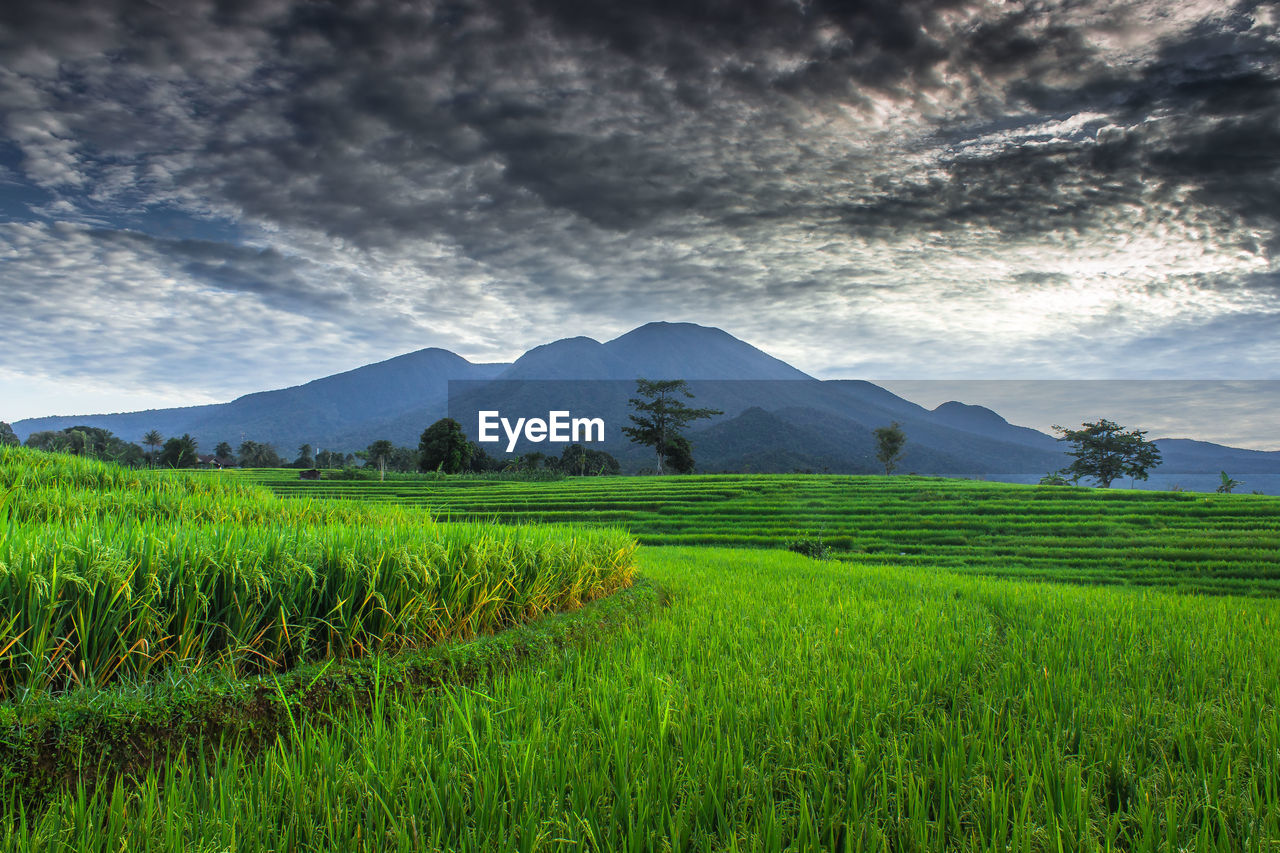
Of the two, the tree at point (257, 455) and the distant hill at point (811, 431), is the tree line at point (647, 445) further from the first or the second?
the distant hill at point (811, 431)

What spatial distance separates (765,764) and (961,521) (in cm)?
1949

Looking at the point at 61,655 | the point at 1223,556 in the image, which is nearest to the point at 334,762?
the point at 61,655

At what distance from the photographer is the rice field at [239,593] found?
2.57 m

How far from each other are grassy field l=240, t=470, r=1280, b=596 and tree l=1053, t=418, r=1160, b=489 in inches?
1238

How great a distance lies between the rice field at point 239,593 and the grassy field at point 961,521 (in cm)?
570

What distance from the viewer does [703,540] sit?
55.0 feet

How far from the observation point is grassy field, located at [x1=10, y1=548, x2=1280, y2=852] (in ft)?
5.95

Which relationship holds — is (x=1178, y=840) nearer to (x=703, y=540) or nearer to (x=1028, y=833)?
(x=1028, y=833)

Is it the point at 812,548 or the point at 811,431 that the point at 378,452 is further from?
the point at 811,431

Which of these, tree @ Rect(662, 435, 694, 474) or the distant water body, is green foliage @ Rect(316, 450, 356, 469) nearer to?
tree @ Rect(662, 435, 694, 474)

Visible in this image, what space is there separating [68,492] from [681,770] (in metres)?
7.98

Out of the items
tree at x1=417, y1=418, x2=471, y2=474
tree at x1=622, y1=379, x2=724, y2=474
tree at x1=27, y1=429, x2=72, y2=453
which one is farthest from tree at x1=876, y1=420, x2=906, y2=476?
tree at x1=27, y1=429, x2=72, y2=453

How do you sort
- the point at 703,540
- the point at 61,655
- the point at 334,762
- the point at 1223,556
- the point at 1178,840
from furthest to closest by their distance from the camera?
the point at 703,540 < the point at 1223,556 < the point at 61,655 < the point at 334,762 < the point at 1178,840

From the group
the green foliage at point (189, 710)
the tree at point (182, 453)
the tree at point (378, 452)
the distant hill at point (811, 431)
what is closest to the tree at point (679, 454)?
the distant hill at point (811, 431)
